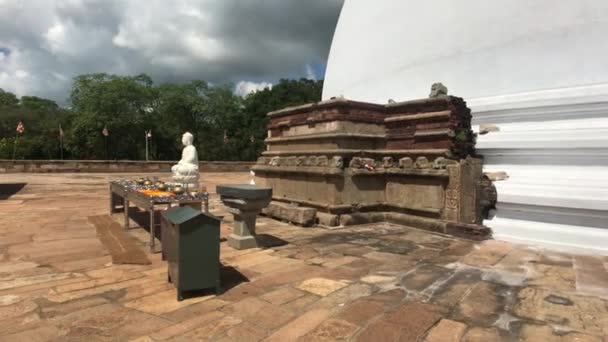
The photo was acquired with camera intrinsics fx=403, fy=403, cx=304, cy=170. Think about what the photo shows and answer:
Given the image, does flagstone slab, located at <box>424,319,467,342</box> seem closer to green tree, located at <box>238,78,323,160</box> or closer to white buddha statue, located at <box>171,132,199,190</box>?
white buddha statue, located at <box>171,132,199,190</box>

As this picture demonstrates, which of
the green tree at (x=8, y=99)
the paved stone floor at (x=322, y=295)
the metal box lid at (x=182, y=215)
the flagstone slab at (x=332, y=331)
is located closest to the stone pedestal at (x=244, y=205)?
the paved stone floor at (x=322, y=295)

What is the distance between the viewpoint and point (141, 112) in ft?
125

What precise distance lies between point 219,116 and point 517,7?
3792 cm

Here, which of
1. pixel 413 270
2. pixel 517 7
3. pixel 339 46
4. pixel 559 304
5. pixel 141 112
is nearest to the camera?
pixel 559 304

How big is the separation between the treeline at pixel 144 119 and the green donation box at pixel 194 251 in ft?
107

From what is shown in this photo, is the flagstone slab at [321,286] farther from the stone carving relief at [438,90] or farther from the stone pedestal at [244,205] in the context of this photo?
the stone carving relief at [438,90]

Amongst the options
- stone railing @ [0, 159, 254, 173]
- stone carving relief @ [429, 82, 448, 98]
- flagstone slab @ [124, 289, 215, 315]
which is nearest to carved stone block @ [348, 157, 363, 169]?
stone carving relief @ [429, 82, 448, 98]

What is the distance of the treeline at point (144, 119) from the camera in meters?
33.9

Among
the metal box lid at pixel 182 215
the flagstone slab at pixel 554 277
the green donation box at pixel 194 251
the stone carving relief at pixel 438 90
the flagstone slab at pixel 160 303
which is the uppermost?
the stone carving relief at pixel 438 90

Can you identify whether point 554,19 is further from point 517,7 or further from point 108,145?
point 108,145

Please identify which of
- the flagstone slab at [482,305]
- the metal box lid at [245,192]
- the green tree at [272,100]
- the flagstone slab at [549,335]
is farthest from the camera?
Result: the green tree at [272,100]

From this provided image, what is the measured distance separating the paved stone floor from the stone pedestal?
220mm

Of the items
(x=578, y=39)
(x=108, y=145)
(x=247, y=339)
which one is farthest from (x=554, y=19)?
(x=108, y=145)

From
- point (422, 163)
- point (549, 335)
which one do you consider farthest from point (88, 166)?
point (549, 335)
